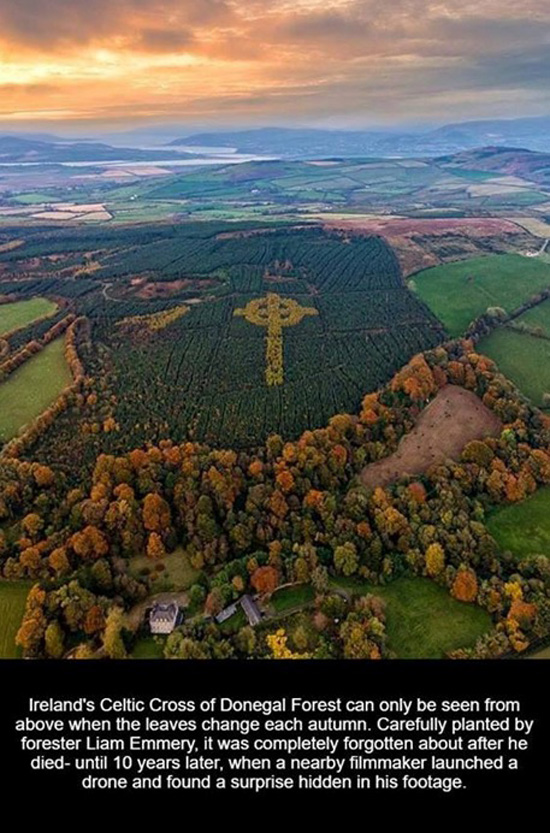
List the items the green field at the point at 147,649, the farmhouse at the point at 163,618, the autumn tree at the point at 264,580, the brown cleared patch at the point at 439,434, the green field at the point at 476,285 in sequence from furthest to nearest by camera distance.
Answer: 1. the green field at the point at 476,285
2. the brown cleared patch at the point at 439,434
3. the autumn tree at the point at 264,580
4. the farmhouse at the point at 163,618
5. the green field at the point at 147,649

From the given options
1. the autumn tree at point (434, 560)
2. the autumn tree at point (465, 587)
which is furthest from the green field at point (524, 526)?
the autumn tree at point (434, 560)

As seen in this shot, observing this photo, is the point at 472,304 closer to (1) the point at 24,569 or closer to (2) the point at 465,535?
(2) the point at 465,535

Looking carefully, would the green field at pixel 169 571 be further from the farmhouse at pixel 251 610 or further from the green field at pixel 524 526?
the green field at pixel 524 526

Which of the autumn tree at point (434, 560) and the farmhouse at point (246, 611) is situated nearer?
the farmhouse at point (246, 611)

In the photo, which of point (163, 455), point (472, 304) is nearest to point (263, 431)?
point (163, 455)

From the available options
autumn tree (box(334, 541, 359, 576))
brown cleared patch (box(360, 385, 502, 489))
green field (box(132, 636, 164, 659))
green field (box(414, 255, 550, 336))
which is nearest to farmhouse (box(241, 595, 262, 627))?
green field (box(132, 636, 164, 659))

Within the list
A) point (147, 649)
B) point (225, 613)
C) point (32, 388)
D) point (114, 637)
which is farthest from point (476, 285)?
point (114, 637)
